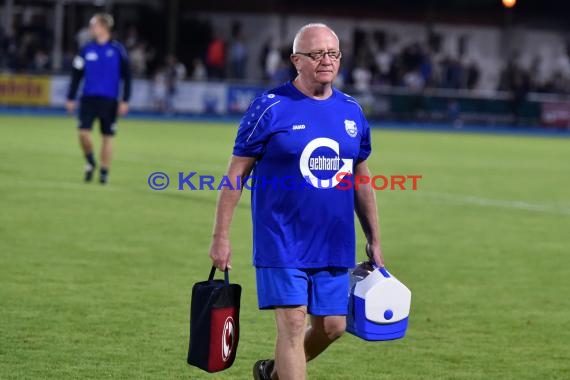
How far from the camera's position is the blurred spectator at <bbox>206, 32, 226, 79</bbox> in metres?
42.9

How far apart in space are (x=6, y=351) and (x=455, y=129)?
115 ft

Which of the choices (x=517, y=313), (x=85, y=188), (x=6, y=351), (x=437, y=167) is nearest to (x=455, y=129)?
(x=437, y=167)

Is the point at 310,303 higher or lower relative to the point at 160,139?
higher

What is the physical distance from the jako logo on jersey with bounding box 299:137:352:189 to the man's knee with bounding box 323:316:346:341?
664 millimetres

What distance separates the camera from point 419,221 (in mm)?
16078

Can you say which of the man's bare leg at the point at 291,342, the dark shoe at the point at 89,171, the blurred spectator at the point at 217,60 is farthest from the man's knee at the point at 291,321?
the blurred spectator at the point at 217,60

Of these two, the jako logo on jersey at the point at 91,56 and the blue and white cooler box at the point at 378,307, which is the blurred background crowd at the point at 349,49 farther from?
the blue and white cooler box at the point at 378,307

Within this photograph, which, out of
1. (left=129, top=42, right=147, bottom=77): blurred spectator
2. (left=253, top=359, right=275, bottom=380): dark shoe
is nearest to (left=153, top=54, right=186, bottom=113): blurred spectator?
(left=129, top=42, right=147, bottom=77): blurred spectator

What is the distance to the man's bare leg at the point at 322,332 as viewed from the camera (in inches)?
251

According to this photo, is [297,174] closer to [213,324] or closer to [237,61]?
[213,324]

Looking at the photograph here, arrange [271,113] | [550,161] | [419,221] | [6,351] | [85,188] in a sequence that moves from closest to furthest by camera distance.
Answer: [271,113], [6,351], [419,221], [85,188], [550,161]

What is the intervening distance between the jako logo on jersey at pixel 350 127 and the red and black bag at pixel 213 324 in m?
0.95

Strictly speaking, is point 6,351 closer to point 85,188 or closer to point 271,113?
point 271,113

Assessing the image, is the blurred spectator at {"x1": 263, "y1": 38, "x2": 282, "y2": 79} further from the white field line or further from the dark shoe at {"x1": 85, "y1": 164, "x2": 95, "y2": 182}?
the dark shoe at {"x1": 85, "y1": 164, "x2": 95, "y2": 182}
